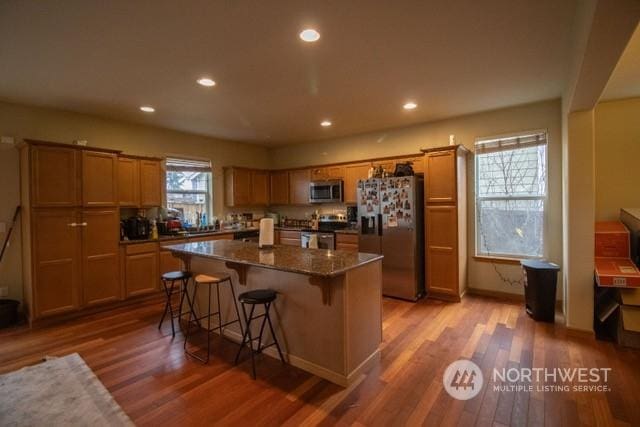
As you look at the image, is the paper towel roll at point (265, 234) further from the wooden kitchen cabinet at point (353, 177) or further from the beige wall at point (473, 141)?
the beige wall at point (473, 141)

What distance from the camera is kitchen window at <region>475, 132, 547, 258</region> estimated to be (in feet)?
13.7

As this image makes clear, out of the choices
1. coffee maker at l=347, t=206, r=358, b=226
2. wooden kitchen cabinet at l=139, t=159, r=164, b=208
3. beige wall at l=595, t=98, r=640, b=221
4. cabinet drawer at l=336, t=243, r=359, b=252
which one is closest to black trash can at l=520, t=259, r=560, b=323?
beige wall at l=595, t=98, r=640, b=221

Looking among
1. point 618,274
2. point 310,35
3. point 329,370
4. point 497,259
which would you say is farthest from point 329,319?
point 497,259

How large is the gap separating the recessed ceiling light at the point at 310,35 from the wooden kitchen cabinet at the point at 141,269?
3627mm

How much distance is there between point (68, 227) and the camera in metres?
3.78

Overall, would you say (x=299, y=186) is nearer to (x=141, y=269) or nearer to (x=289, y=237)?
(x=289, y=237)

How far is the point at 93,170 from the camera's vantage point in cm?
→ 399

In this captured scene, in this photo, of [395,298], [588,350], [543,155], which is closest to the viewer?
[588,350]

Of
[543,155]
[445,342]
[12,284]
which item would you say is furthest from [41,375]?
[543,155]

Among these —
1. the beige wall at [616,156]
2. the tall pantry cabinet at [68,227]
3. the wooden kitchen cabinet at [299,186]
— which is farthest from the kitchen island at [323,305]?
the beige wall at [616,156]

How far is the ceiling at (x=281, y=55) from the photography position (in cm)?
207

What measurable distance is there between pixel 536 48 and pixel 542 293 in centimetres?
261

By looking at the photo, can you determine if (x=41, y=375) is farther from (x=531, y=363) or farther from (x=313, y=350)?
(x=531, y=363)

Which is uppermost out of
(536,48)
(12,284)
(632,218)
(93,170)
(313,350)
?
(536,48)
